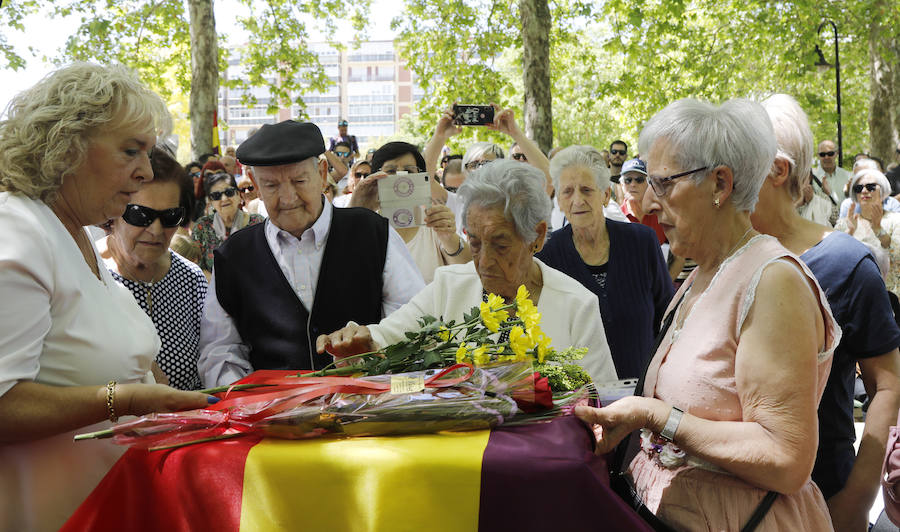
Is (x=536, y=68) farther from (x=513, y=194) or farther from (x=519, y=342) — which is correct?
(x=519, y=342)

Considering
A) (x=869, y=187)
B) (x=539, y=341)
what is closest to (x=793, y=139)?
(x=539, y=341)

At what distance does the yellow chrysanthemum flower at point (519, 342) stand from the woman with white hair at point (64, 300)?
0.88m

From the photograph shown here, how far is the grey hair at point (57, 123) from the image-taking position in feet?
7.38

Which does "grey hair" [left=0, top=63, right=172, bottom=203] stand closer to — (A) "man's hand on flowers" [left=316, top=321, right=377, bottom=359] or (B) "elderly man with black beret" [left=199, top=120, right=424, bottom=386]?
(A) "man's hand on flowers" [left=316, top=321, right=377, bottom=359]

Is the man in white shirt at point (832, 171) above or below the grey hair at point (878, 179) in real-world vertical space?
above

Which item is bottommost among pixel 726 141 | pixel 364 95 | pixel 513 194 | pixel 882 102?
pixel 513 194

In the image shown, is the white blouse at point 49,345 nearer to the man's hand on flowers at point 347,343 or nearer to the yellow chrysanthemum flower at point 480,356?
the man's hand on flowers at point 347,343

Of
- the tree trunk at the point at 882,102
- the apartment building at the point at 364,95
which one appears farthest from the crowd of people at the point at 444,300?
the apartment building at the point at 364,95

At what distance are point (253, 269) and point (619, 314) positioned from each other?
80.9 inches

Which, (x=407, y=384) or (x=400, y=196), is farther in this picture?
(x=400, y=196)

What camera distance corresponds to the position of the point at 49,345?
7.13 feet

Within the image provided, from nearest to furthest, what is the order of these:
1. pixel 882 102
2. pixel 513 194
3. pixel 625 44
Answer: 1. pixel 513 194
2. pixel 625 44
3. pixel 882 102

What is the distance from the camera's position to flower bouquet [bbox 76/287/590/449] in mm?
1981

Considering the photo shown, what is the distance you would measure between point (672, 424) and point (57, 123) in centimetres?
193
